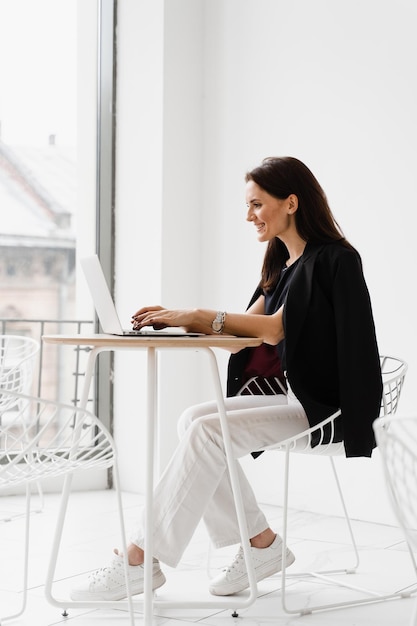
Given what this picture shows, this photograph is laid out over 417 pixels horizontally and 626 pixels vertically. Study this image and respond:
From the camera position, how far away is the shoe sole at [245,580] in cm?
248

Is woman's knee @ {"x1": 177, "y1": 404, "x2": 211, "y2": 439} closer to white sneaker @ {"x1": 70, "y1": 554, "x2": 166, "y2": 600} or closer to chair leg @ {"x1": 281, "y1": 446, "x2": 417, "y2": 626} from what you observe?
chair leg @ {"x1": 281, "y1": 446, "x2": 417, "y2": 626}

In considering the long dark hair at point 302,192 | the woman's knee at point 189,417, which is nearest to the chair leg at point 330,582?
the woman's knee at point 189,417

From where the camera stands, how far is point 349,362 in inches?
90.7

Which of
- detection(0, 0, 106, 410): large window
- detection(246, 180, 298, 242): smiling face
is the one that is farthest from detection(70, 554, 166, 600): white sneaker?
detection(0, 0, 106, 410): large window

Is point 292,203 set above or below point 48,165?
below

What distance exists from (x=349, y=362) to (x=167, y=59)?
2.19 metres

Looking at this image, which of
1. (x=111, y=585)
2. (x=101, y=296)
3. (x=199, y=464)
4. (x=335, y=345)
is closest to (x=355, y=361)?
(x=335, y=345)

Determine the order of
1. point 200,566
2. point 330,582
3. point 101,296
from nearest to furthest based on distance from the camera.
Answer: point 101,296
point 330,582
point 200,566

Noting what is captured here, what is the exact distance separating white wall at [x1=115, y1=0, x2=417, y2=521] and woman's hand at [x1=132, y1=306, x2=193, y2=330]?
1281 millimetres

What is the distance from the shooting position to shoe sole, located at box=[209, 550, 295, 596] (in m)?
2.48

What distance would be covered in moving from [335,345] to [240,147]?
1.82 m

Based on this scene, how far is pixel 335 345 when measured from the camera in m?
2.38

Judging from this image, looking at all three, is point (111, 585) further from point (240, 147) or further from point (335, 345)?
point (240, 147)

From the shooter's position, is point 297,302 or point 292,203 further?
point 292,203
